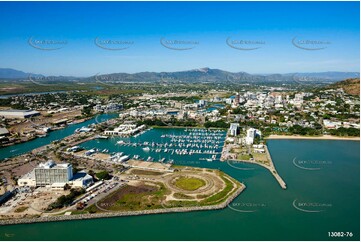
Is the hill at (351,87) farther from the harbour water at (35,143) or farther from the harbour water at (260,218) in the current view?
the harbour water at (35,143)

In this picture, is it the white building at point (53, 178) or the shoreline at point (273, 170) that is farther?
the shoreline at point (273, 170)

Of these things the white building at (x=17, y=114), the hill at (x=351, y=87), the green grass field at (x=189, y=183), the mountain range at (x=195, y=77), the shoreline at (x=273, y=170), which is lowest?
the green grass field at (x=189, y=183)

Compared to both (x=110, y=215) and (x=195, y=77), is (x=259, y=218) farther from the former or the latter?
(x=195, y=77)

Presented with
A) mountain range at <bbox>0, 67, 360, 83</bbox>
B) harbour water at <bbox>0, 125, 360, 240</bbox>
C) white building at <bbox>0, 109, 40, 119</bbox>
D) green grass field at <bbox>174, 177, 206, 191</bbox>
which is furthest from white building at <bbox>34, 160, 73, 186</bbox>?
mountain range at <bbox>0, 67, 360, 83</bbox>

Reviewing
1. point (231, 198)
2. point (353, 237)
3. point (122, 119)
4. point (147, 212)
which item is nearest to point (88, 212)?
point (147, 212)

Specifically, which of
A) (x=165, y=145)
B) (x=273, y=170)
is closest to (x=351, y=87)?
(x=273, y=170)

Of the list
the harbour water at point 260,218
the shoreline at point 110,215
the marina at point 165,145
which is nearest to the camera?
the harbour water at point 260,218

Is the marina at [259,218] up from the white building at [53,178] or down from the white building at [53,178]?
down

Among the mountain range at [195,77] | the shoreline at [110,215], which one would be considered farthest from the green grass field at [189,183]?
the mountain range at [195,77]
